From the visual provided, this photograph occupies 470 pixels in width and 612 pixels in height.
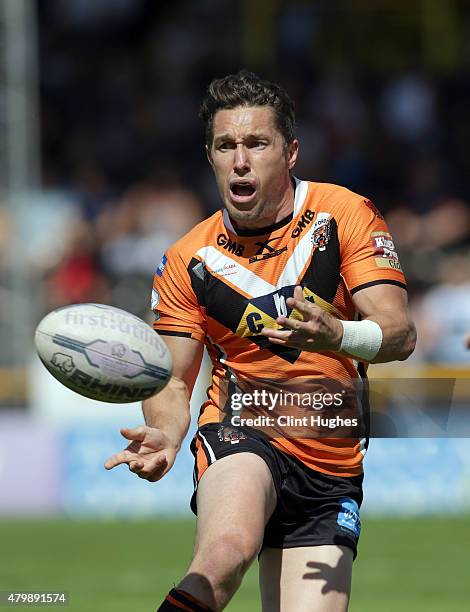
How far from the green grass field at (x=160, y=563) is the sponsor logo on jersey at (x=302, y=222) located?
3.94m

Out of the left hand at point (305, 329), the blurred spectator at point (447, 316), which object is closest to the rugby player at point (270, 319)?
the left hand at point (305, 329)

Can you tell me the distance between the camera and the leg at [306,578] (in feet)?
17.3

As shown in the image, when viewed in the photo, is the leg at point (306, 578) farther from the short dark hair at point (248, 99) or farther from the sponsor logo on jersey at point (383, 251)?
the short dark hair at point (248, 99)

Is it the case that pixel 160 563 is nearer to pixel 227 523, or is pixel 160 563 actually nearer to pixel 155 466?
pixel 155 466

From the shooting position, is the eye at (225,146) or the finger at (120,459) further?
A: the eye at (225,146)

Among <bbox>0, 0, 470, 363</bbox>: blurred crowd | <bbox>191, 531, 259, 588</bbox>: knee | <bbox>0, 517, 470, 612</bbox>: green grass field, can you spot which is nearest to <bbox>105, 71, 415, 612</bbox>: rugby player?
<bbox>191, 531, 259, 588</bbox>: knee

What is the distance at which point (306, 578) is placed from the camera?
17.6ft

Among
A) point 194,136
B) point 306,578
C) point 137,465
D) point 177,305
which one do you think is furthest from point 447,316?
point 137,465

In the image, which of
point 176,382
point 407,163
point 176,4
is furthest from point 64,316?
point 176,4

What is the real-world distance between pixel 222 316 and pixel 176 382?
13.7 inches

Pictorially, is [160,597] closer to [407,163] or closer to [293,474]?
[293,474]

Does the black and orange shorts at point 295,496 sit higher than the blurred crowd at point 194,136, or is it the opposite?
the blurred crowd at point 194,136

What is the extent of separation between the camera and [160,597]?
9258mm

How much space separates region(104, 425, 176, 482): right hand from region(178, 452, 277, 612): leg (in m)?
0.19
